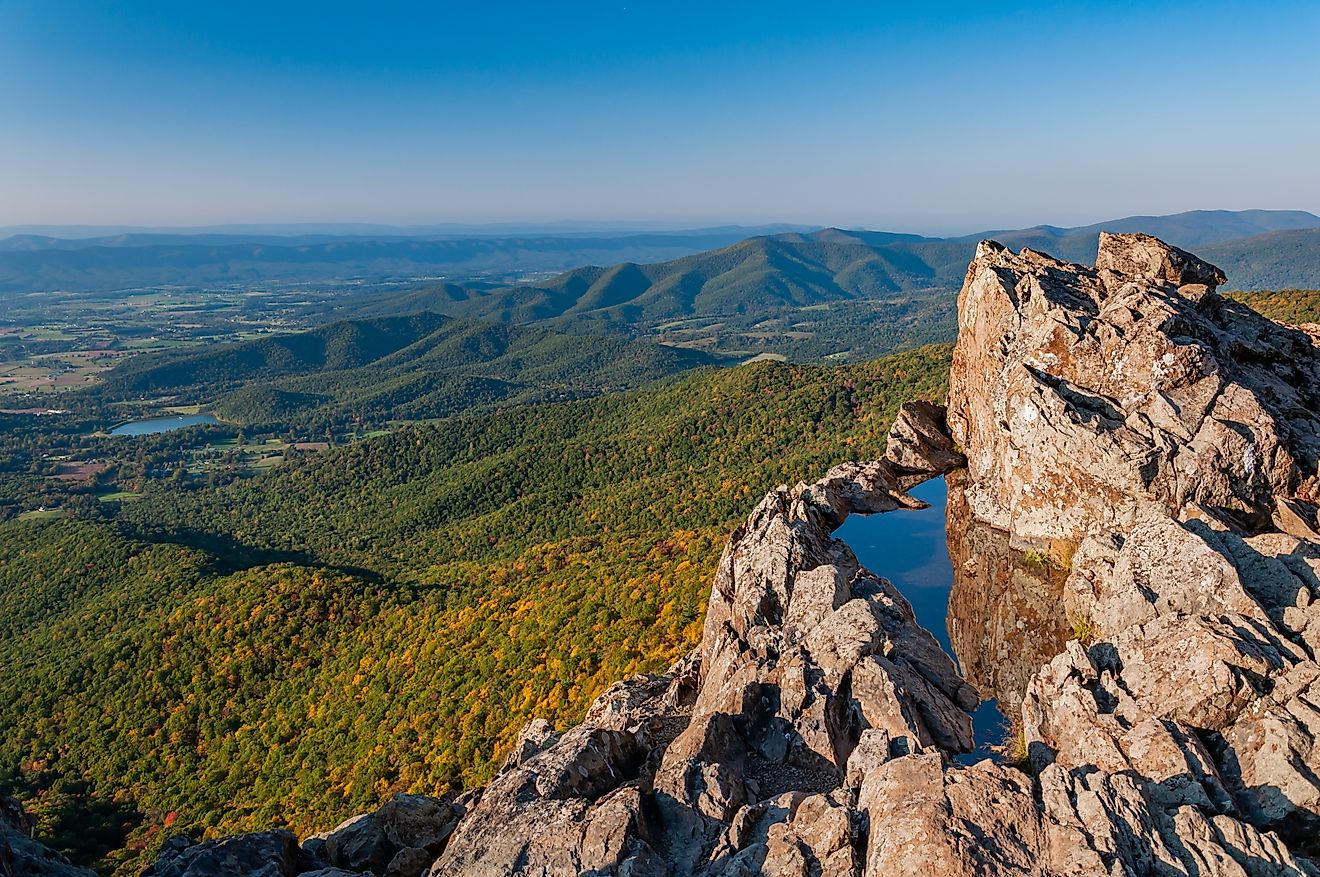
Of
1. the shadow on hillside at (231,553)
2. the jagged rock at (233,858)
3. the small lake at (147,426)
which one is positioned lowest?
the small lake at (147,426)

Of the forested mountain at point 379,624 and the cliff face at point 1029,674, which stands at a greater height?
the cliff face at point 1029,674

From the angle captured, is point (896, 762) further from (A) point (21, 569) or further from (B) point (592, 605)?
(A) point (21, 569)

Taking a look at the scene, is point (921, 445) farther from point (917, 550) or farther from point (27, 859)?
point (27, 859)

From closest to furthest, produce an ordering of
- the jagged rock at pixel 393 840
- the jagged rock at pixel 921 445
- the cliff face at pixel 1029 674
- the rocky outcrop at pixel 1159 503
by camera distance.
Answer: the cliff face at pixel 1029 674
the rocky outcrop at pixel 1159 503
the jagged rock at pixel 393 840
the jagged rock at pixel 921 445

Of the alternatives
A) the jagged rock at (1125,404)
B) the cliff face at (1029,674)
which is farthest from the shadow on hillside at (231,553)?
the jagged rock at (1125,404)

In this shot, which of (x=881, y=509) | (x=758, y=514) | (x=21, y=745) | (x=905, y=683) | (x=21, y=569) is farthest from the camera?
(x=21, y=569)

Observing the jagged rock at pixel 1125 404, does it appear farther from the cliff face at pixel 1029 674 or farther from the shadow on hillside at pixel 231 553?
the shadow on hillside at pixel 231 553

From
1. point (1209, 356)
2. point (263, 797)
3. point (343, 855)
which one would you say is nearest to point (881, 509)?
point (1209, 356)
